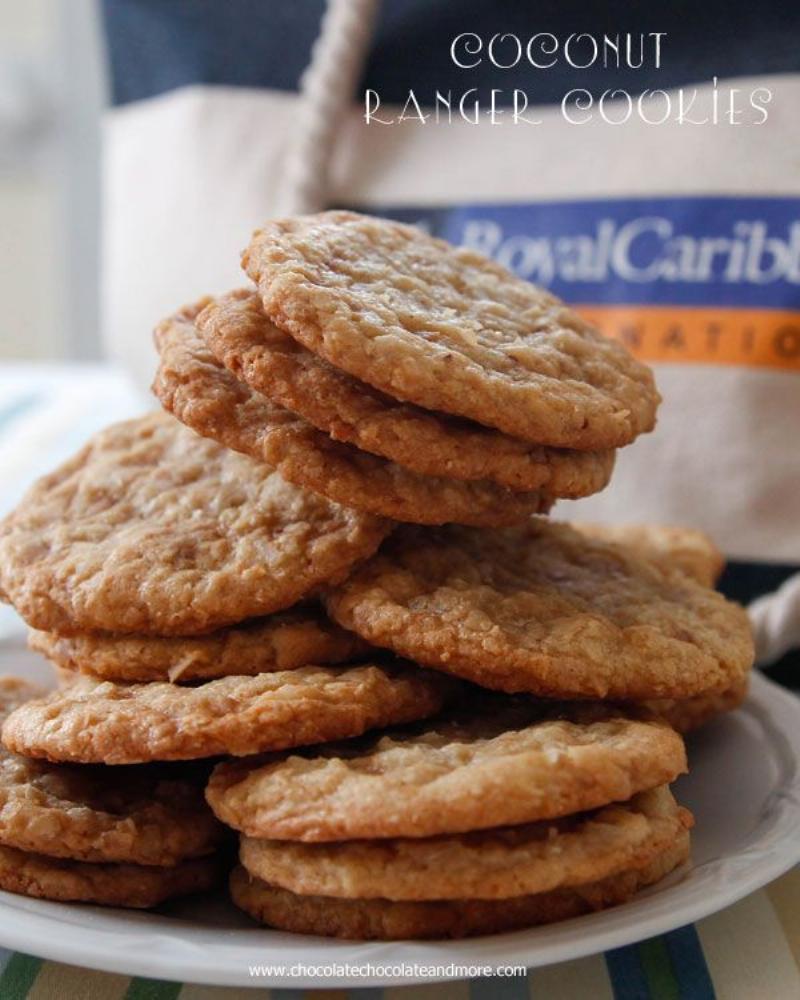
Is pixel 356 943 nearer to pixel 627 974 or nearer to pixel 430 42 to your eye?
pixel 627 974

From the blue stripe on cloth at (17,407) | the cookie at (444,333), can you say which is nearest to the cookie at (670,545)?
the cookie at (444,333)

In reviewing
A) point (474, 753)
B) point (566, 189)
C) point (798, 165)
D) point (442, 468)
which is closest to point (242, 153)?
point (566, 189)

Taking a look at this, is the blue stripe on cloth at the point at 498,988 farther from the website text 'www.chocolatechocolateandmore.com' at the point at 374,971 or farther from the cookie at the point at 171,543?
the cookie at the point at 171,543

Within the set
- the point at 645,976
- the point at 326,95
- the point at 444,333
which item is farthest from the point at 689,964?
the point at 326,95

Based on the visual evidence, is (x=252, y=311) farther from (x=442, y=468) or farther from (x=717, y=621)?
(x=717, y=621)

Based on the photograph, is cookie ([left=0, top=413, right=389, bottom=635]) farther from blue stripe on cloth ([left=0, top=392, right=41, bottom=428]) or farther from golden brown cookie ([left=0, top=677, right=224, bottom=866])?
blue stripe on cloth ([left=0, top=392, right=41, bottom=428])
